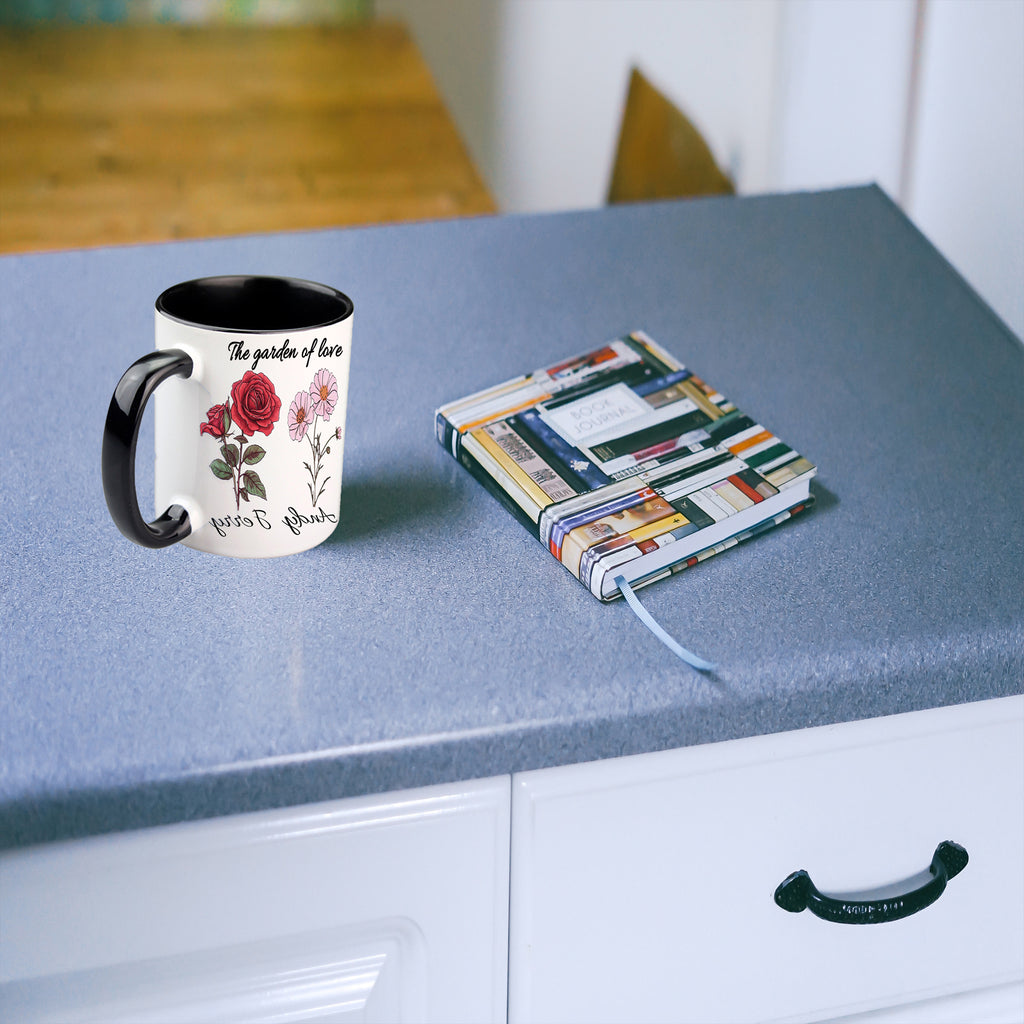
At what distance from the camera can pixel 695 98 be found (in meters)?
1.76

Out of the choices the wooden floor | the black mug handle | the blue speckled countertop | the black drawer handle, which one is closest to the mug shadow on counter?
the blue speckled countertop

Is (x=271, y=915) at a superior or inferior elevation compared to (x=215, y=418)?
inferior

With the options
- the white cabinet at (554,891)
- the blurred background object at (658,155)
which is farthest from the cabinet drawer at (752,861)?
the blurred background object at (658,155)

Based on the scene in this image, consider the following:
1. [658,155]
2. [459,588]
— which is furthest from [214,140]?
[459,588]

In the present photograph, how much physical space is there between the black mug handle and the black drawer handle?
0.34 meters

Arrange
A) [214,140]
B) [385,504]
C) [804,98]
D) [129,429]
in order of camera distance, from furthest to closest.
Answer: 1. [214,140]
2. [804,98]
3. [385,504]
4. [129,429]

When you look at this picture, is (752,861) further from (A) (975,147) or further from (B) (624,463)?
(A) (975,147)

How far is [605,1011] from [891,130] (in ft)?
2.78

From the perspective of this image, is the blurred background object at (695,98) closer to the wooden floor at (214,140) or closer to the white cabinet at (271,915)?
the wooden floor at (214,140)

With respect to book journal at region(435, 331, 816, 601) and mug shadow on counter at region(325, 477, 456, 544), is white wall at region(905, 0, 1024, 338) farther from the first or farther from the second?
mug shadow on counter at region(325, 477, 456, 544)

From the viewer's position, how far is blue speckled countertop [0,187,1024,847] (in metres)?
0.47

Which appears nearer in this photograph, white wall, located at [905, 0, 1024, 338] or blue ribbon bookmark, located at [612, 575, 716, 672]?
blue ribbon bookmark, located at [612, 575, 716, 672]

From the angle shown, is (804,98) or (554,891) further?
(804,98)

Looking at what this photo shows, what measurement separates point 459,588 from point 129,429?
164 mm
